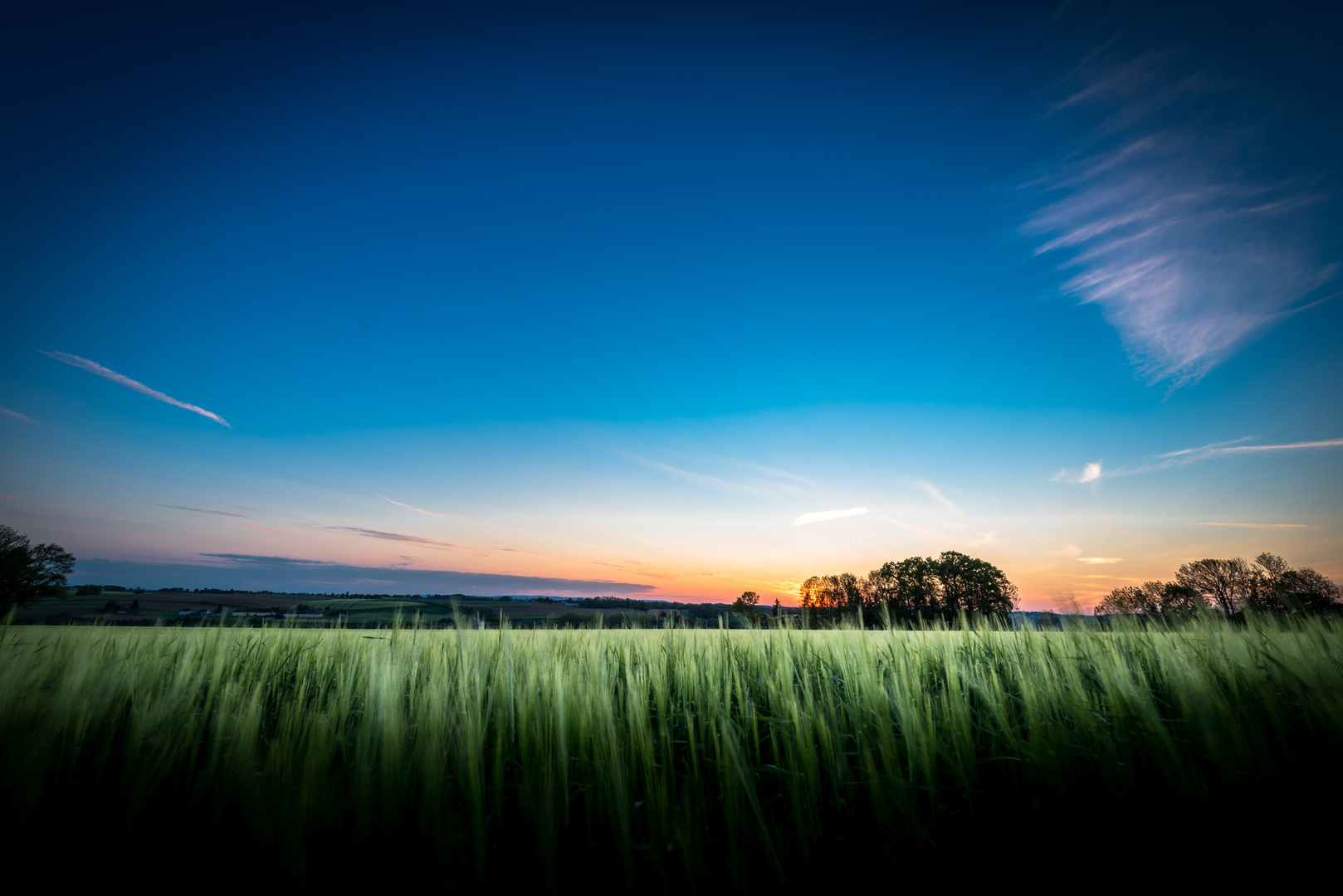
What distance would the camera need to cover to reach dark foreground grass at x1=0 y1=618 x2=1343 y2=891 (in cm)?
131

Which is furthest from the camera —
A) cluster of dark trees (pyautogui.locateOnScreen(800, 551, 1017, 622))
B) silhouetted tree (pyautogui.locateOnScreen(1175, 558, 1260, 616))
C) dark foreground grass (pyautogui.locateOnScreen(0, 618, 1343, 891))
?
cluster of dark trees (pyautogui.locateOnScreen(800, 551, 1017, 622))

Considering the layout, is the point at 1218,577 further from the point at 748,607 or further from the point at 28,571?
the point at 28,571

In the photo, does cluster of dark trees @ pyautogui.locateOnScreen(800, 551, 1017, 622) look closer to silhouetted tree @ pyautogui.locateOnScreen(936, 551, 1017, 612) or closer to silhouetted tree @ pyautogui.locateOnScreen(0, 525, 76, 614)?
silhouetted tree @ pyautogui.locateOnScreen(936, 551, 1017, 612)

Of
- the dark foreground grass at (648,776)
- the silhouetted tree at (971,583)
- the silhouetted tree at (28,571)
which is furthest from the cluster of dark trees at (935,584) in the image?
the silhouetted tree at (28,571)

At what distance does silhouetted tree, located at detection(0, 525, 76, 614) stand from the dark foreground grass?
1725 inches

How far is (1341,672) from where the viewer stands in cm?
219

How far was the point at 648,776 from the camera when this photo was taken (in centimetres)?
150

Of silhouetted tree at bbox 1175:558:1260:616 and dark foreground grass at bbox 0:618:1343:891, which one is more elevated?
silhouetted tree at bbox 1175:558:1260:616

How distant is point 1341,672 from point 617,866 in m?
3.40

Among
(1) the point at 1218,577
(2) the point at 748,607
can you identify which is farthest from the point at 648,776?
(1) the point at 1218,577

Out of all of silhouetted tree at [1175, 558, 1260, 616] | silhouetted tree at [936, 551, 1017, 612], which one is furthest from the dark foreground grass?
silhouetted tree at [936, 551, 1017, 612]

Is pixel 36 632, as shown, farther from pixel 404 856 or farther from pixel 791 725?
pixel 791 725

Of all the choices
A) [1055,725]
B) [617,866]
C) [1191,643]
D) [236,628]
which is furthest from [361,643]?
[1191,643]

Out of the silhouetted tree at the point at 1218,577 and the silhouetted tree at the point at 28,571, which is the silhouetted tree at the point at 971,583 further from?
the silhouetted tree at the point at 28,571
